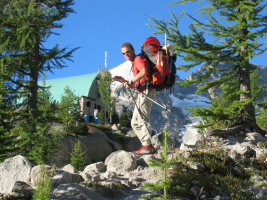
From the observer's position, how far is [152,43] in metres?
7.15

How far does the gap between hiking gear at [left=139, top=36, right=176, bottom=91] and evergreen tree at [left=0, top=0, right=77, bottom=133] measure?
957cm

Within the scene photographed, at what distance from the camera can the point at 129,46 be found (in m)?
7.11

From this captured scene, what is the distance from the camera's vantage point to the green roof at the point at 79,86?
42.2 metres

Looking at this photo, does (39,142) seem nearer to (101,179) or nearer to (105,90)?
(101,179)

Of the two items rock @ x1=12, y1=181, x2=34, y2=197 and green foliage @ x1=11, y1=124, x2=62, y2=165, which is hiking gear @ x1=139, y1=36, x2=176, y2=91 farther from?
green foliage @ x1=11, y1=124, x2=62, y2=165

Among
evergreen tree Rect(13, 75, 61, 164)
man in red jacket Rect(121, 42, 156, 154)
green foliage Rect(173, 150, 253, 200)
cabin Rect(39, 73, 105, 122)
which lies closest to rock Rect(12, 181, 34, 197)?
green foliage Rect(173, 150, 253, 200)

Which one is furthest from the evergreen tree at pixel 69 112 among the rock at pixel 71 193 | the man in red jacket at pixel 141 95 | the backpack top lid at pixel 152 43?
the rock at pixel 71 193

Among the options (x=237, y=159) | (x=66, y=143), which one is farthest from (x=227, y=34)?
(x=66, y=143)

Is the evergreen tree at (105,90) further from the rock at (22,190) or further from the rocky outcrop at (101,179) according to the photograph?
the rock at (22,190)

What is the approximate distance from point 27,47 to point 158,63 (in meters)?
11.6

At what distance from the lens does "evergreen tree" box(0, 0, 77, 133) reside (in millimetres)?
15148

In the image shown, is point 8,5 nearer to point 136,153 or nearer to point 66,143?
point 66,143

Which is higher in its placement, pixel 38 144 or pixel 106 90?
pixel 106 90

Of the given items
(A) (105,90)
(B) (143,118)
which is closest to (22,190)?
(B) (143,118)
